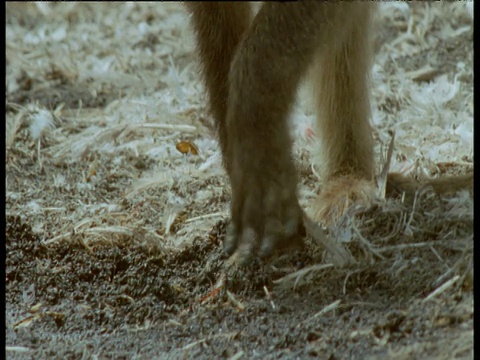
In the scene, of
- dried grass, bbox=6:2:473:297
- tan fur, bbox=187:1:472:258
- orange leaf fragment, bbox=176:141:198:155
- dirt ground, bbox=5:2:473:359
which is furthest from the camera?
orange leaf fragment, bbox=176:141:198:155

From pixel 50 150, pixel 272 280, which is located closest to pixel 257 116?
pixel 272 280

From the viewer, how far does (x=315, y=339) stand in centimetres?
168

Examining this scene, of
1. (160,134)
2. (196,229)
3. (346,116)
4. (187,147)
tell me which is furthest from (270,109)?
(160,134)

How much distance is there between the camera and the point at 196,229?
2266 mm

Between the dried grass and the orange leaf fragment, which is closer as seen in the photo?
the dried grass

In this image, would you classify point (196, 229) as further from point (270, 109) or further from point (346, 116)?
point (346, 116)

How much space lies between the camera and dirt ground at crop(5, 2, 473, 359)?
68.0 inches

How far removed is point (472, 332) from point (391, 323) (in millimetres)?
160

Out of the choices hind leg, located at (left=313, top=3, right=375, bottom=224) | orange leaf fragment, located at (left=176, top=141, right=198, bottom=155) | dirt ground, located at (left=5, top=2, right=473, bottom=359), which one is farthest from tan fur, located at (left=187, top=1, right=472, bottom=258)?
orange leaf fragment, located at (left=176, top=141, right=198, bottom=155)

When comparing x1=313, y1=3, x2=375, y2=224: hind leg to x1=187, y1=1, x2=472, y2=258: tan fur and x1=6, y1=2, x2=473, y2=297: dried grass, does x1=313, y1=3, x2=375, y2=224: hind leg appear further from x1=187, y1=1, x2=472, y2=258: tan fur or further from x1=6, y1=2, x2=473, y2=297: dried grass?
x1=187, y1=1, x2=472, y2=258: tan fur

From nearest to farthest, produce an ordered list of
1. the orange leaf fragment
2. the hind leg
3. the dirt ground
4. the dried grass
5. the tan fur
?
the dirt ground
the tan fur
the dried grass
the hind leg
the orange leaf fragment

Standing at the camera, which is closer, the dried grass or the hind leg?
the dried grass

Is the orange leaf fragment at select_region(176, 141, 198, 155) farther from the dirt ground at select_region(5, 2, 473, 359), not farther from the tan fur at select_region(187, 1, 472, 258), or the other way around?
the tan fur at select_region(187, 1, 472, 258)

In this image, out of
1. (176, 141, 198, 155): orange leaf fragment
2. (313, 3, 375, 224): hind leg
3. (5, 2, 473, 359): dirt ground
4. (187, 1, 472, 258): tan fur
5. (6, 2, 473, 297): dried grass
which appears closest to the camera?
(5, 2, 473, 359): dirt ground
